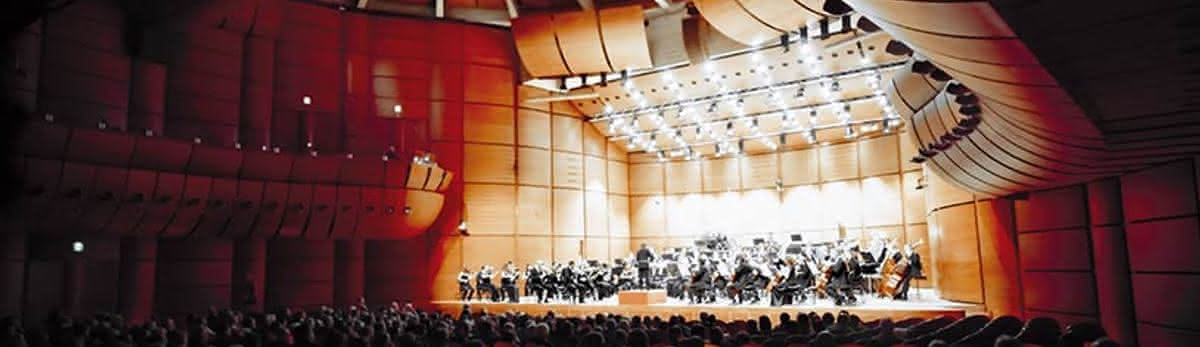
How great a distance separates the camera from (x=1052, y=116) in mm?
5242

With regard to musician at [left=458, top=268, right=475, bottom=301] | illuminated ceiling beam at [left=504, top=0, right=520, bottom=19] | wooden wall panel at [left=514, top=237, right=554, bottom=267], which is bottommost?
musician at [left=458, top=268, right=475, bottom=301]

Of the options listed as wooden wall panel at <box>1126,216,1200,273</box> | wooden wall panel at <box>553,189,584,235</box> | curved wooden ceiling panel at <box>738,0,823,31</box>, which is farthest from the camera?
wooden wall panel at <box>553,189,584,235</box>

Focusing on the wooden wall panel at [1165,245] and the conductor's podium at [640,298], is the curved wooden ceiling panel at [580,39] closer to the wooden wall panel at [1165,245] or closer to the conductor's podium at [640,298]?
the conductor's podium at [640,298]

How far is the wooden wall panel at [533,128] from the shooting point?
19.5 metres

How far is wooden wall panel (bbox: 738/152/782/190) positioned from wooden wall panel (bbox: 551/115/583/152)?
167 inches

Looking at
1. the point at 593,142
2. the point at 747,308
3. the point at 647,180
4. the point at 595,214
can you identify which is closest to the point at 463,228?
the point at 595,214

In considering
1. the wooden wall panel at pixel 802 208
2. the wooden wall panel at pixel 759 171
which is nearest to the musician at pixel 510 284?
the wooden wall panel at pixel 759 171

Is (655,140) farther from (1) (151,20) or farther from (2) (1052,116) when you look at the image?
(2) (1052,116)

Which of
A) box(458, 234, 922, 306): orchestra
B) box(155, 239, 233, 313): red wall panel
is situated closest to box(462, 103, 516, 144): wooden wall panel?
box(458, 234, 922, 306): orchestra

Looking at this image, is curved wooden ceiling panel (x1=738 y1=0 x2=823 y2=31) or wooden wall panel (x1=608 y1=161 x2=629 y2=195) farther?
wooden wall panel (x1=608 y1=161 x2=629 y2=195)

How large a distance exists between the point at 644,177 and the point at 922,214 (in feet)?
24.0

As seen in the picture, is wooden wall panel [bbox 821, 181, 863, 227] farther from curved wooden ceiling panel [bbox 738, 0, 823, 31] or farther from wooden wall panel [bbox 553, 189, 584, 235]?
curved wooden ceiling panel [bbox 738, 0, 823, 31]

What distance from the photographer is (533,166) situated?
19.6 meters

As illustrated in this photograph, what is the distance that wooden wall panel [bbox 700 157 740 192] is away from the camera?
2155 centimetres
